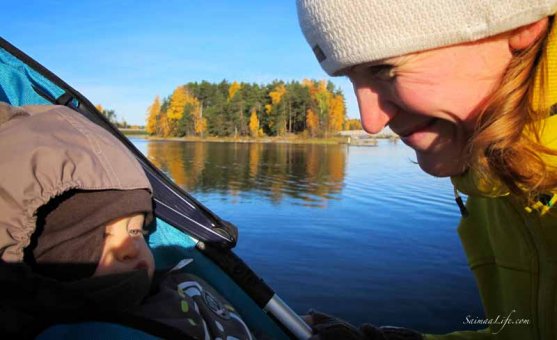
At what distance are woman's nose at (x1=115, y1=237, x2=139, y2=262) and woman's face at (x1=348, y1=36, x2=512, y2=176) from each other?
932 mm

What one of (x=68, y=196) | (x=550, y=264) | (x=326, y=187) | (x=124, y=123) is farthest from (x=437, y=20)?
(x=124, y=123)

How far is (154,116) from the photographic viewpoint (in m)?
83.7

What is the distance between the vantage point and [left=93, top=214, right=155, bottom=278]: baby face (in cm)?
139

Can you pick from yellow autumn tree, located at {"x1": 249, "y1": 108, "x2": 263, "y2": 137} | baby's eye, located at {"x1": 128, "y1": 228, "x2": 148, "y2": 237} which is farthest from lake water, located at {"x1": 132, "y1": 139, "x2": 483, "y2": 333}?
yellow autumn tree, located at {"x1": 249, "y1": 108, "x2": 263, "y2": 137}

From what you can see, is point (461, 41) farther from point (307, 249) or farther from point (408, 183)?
point (408, 183)

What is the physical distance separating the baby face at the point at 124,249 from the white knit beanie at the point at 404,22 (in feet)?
3.07

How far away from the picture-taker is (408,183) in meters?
14.6

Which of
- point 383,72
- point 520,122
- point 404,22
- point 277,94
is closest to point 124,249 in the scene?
point 383,72

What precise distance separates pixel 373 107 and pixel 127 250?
0.99 meters

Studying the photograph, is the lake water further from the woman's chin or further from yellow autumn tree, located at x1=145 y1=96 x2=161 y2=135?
yellow autumn tree, located at x1=145 y1=96 x2=161 y2=135

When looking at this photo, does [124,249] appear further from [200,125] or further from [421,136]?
[200,125]

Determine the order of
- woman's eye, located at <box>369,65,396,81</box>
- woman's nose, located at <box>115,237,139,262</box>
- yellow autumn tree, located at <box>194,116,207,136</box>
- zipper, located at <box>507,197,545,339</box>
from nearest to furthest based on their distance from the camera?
woman's eye, located at <box>369,65,396,81</box>, zipper, located at <box>507,197,545,339</box>, woman's nose, located at <box>115,237,139,262</box>, yellow autumn tree, located at <box>194,116,207,136</box>

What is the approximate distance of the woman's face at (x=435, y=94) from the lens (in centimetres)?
100

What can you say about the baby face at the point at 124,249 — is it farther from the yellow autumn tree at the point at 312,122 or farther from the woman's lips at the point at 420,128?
the yellow autumn tree at the point at 312,122
